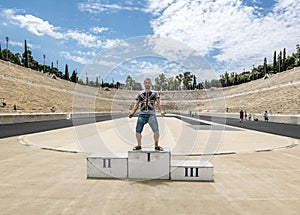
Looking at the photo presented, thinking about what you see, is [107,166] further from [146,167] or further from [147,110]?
[147,110]

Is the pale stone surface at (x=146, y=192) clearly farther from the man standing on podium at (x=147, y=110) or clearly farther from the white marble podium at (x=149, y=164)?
the man standing on podium at (x=147, y=110)

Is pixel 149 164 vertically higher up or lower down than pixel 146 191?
higher up

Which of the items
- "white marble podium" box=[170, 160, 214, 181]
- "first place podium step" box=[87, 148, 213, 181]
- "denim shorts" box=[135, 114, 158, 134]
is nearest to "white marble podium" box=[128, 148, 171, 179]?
"first place podium step" box=[87, 148, 213, 181]

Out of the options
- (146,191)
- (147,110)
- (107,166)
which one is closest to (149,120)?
(147,110)

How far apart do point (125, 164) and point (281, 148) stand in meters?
8.06

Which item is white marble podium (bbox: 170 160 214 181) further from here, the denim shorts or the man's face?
the man's face

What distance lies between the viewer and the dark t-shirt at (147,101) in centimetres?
623

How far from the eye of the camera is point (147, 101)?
6.25 meters

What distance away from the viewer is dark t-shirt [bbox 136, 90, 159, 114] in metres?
6.23

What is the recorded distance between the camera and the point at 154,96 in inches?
247

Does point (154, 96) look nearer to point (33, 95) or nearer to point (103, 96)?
point (33, 95)

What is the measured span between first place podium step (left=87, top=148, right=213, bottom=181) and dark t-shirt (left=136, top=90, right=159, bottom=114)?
98 cm

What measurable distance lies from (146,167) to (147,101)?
1.61 metres

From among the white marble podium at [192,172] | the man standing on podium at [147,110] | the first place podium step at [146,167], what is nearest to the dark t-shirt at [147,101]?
the man standing on podium at [147,110]
